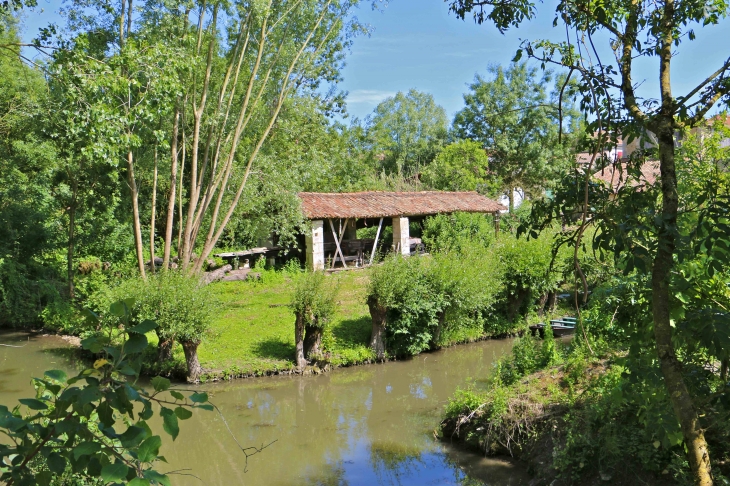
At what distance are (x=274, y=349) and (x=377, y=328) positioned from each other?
→ 2363mm

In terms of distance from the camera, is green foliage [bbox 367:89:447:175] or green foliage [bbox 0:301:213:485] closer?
green foliage [bbox 0:301:213:485]

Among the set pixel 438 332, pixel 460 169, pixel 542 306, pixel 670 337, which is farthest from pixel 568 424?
pixel 460 169

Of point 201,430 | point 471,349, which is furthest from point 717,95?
point 471,349

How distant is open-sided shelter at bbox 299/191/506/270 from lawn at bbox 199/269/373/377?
3263 mm

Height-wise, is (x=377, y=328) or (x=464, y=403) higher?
(x=377, y=328)

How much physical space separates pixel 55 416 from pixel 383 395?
432 inches

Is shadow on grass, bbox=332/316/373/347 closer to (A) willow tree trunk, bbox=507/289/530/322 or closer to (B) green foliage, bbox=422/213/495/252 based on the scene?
(A) willow tree trunk, bbox=507/289/530/322

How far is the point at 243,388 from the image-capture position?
40.6 ft

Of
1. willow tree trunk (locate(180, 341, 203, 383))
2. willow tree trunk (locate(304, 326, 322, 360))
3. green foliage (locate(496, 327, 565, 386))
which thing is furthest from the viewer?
willow tree trunk (locate(304, 326, 322, 360))

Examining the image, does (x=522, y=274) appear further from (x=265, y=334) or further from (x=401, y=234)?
(x=401, y=234)

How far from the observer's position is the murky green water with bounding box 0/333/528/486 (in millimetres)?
8789

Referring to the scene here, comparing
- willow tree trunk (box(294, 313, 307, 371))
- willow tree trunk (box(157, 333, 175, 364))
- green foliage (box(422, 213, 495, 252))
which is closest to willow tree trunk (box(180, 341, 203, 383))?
willow tree trunk (box(157, 333, 175, 364))

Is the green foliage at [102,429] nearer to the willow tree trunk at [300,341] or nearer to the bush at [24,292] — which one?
the willow tree trunk at [300,341]

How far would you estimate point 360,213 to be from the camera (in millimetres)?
23094
